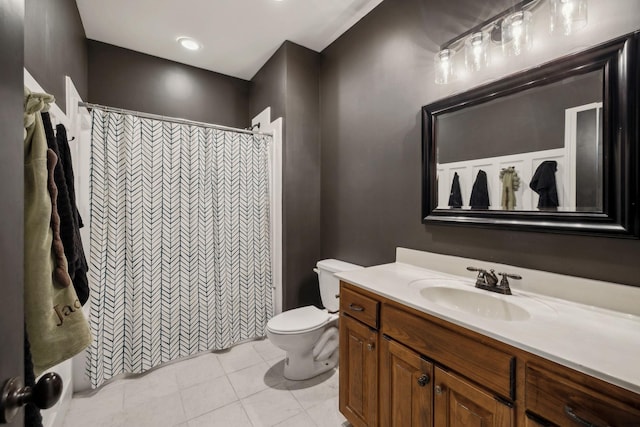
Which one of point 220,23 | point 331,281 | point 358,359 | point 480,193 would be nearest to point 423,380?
point 358,359

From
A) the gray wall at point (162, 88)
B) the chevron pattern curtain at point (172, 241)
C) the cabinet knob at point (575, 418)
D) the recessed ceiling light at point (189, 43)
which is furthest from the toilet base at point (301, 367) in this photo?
the recessed ceiling light at point (189, 43)

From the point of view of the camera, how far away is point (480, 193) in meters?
1.40

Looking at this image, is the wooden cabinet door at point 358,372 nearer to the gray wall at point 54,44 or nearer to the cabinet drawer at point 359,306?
the cabinet drawer at point 359,306

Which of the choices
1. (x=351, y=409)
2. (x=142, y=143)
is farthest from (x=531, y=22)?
(x=142, y=143)

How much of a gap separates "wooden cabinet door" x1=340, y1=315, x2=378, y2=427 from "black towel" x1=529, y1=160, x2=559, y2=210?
0.92m

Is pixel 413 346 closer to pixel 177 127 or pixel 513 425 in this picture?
pixel 513 425

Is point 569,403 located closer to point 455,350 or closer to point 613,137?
point 455,350

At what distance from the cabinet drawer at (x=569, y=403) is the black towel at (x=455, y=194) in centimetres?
87

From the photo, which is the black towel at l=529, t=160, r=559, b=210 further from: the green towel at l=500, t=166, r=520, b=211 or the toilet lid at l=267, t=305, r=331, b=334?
the toilet lid at l=267, t=305, r=331, b=334

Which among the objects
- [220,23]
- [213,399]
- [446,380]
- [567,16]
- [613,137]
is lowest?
[213,399]

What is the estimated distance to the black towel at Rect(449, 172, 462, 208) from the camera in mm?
1476

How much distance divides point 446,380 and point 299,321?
1113 millimetres

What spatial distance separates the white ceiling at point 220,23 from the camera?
1935 mm

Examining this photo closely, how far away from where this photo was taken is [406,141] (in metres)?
1.75
